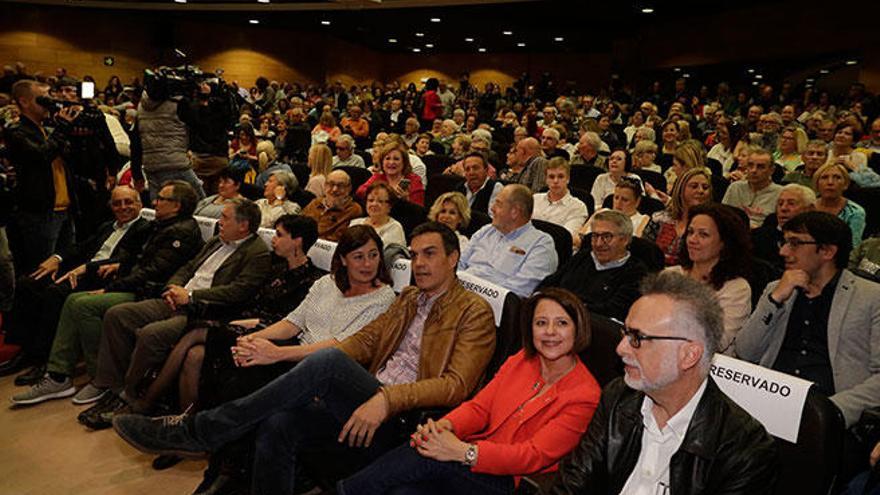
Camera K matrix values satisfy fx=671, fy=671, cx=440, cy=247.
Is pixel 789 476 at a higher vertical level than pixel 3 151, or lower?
lower

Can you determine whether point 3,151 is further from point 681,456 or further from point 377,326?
point 681,456

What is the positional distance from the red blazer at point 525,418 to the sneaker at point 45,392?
93.1 inches

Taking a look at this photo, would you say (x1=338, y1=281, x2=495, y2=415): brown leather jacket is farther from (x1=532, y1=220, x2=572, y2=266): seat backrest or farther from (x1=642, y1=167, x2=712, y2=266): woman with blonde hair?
(x1=642, y1=167, x2=712, y2=266): woman with blonde hair

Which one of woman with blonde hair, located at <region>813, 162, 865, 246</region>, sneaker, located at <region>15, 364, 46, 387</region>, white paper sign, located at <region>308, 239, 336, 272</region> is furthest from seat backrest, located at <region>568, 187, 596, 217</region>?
sneaker, located at <region>15, 364, 46, 387</region>

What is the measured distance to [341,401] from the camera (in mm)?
2225

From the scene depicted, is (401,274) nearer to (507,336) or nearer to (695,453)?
(507,336)

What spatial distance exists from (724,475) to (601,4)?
10961 mm

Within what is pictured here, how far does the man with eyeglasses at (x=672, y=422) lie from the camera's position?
1.43 m

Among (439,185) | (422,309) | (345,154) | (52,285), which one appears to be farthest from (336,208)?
(345,154)

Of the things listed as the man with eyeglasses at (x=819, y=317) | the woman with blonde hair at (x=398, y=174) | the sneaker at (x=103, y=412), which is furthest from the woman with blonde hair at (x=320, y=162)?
the man with eyeglasses at (x=819, y=317)

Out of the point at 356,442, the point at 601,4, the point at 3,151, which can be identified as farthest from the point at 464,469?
the point at 601,4

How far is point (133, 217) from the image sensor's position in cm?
397

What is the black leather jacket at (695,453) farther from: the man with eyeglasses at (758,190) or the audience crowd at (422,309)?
the man with eyeglasses at (758,190)

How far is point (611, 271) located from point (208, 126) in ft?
10.3
